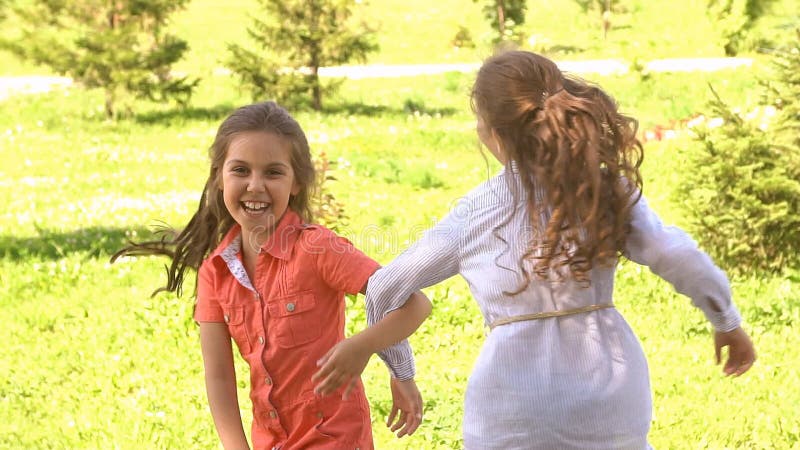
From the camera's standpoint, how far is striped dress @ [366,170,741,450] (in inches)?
104

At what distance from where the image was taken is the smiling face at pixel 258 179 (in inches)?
124

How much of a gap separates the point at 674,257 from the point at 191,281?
20.9 ft

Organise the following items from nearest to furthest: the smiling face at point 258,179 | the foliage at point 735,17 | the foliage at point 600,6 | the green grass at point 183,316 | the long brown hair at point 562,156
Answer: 1. the long brown hair at point 562,156
2. the smiling face at point 258,179
3. the green grass at point 183,316
4. the foliage at point 735,17
5. the foliage at point 600,6

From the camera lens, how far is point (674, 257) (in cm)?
261

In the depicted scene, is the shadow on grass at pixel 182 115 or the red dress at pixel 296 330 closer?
the red dress at pixel 296 330

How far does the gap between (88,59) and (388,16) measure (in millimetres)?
17646

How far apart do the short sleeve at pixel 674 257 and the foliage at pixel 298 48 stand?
57.2ft

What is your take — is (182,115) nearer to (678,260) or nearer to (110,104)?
(110,104)

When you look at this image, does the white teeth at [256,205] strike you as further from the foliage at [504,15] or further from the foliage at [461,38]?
the foliage at [461,38]

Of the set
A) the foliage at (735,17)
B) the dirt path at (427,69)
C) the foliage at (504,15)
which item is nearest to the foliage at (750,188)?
the dirt path at (427,69)

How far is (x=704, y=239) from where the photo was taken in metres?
8.32

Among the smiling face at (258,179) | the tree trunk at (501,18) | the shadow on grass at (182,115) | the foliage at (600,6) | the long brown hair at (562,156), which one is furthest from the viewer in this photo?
the foliage at (600,6)

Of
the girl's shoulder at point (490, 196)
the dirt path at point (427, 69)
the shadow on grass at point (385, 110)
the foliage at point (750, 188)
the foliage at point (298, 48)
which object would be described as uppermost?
the girl's shoulder at point (490, 196)

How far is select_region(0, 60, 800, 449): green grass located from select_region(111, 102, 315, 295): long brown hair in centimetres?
54
